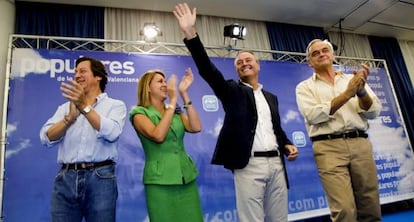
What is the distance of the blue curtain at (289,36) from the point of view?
479 cm

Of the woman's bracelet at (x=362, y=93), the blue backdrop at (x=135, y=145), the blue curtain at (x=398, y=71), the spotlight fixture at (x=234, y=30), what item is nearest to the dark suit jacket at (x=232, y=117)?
the woman's bracelet at (x=362, y=93)

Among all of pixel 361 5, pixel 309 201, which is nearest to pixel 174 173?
pixel 309 201

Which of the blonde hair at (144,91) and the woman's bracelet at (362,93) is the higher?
the blonde hair at (144,91)

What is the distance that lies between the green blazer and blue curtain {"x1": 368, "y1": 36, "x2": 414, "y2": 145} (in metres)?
5.31

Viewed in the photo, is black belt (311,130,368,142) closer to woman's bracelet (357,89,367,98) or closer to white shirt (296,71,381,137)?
white shirt (296,71,381,137)

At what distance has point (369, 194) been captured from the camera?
1.61 meters

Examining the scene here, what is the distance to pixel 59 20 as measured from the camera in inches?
146

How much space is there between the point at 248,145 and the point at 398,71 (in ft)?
18.0

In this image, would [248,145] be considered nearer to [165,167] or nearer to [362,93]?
[165,167]

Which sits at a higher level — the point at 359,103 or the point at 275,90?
the point at 275,90

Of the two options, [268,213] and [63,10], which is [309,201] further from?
[63,10]

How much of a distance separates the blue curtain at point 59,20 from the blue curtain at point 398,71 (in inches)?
202

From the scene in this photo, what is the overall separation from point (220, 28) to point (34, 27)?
2578 millimetres

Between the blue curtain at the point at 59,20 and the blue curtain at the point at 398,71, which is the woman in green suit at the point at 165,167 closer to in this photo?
the blue curtain at the point at 59,20
